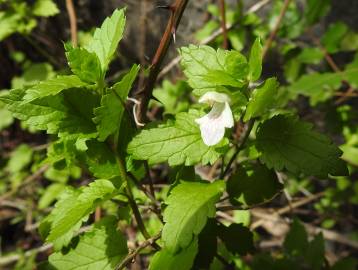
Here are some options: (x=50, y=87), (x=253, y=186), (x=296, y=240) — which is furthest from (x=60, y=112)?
(x=296, y=240)

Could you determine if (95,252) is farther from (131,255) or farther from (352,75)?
(352,75)

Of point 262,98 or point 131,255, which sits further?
point 131,255

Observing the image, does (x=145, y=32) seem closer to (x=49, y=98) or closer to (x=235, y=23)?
(x=235, y=23)

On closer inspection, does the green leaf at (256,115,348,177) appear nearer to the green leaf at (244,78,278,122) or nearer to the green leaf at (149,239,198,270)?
the green leaf at (244,78,278,122)

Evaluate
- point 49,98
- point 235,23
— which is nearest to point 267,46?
point 235,23

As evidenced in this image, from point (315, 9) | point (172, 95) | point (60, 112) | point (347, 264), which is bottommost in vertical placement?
point (347, 264)

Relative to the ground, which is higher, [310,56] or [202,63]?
[202,63]

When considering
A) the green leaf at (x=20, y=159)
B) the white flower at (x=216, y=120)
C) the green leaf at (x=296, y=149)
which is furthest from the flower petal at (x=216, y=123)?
the green leaf at (x=20, y=159)
